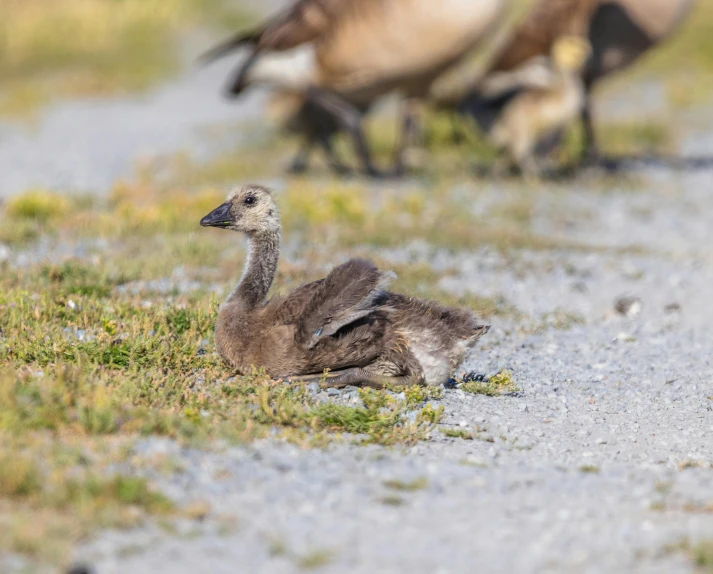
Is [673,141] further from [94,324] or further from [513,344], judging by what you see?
[94,324]

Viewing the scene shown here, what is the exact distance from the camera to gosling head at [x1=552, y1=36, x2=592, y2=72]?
47.9 feet

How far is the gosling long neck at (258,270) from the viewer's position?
262 inches

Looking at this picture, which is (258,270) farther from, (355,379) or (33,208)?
(33,208)

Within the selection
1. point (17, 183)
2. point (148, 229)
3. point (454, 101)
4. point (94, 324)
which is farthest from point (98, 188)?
point (94, 324)

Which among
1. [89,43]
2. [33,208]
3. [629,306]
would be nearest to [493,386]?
[629,306]

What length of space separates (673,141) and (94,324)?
13.8 m

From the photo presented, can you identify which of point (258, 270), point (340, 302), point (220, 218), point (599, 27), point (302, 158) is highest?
point (599, 27)

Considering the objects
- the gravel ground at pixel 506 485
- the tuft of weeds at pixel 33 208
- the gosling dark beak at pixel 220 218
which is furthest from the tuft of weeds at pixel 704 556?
the tuft of weeds at pixel 33 208

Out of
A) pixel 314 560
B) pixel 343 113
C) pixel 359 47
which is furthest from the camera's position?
pixel 343 113

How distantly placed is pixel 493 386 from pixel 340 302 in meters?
1.18

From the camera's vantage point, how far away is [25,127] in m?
21.2

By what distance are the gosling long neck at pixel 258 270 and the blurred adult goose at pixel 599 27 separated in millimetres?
9061

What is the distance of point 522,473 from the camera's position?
5227mm

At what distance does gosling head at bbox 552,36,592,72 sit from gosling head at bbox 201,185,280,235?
874 cm
